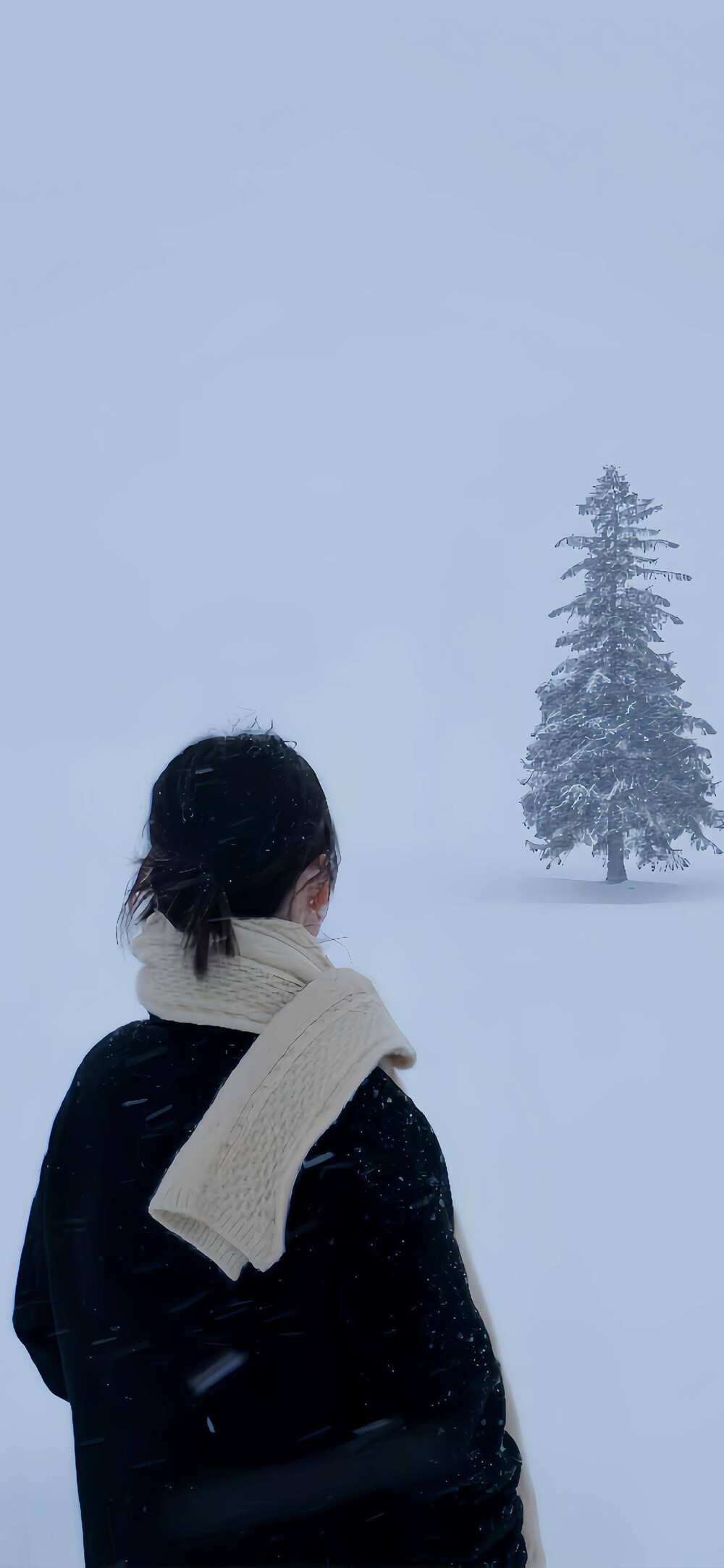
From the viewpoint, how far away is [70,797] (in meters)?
7.06

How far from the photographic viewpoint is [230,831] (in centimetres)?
69

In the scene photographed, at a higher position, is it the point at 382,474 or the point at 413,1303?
the point at 382,474

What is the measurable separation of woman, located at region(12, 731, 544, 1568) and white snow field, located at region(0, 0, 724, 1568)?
8.70ft

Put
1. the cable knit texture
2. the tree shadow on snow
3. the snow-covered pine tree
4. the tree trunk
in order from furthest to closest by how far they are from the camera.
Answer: the snow-covered pine tree → the tree trunk → the tree shadow on snow → the cable knit texture

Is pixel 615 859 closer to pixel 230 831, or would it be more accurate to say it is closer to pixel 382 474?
pixel 382 474

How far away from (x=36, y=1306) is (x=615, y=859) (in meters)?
7.05

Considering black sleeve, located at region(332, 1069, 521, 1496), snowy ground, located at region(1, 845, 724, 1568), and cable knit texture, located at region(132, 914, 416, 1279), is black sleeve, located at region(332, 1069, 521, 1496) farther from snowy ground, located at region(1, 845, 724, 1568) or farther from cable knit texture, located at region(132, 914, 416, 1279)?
snowy ground, located at region(1, 845, 724, 1568)

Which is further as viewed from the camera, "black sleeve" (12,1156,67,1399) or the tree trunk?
the tree trunk

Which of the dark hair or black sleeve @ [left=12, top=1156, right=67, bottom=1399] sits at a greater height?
the dark hair

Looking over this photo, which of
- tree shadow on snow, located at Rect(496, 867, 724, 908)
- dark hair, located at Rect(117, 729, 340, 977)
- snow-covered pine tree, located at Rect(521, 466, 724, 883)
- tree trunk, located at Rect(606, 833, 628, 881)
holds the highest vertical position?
snow-covered pine tree, located at Rect(521, 466, 724, 883)

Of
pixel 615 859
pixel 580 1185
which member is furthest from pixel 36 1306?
pixel 615 859

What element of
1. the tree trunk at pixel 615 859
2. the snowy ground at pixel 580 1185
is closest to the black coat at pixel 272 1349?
the snowy ground at pixel 580 1185

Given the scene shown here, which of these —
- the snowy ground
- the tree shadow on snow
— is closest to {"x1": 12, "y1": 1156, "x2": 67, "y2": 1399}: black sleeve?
the snowy ground

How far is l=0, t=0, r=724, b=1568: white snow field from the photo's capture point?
472 centimetres
